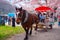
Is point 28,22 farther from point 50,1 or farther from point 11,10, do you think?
point 50,1

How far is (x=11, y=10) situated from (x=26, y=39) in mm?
34561

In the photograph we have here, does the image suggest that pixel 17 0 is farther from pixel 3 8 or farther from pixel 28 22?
pixel 28 22

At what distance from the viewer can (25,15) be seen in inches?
575

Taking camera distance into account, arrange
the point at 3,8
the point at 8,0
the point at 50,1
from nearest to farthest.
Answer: the point at 3,8 → the point at 8,0 → the point at 50,1

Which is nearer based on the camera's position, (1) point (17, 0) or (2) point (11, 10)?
(2) point (11, 10)

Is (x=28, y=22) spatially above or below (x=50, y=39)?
above

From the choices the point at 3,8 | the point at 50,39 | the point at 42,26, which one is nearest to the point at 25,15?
the point at 50,39

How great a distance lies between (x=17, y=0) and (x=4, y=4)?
628cm

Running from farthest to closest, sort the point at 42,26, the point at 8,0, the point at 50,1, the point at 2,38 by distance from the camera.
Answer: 1. the point at 50,1
2. the point at 8,0
3. the point at 42,26
4. the point at 2,38

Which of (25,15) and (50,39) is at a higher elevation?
(25,15)

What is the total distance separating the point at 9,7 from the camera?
1898 inches

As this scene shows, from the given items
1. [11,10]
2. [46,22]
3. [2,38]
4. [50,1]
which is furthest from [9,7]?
[2,38]

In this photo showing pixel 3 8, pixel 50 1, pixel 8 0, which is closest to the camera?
pixel 3 8

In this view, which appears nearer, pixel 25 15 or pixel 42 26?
pixel 25 15
